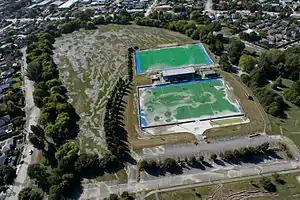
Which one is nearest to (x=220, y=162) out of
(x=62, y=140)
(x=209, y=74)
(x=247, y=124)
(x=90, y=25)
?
(x=247, y=124)

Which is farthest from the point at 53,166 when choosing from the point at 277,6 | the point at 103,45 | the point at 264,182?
the point at 277,6

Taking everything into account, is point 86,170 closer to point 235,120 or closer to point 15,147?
point 15,147

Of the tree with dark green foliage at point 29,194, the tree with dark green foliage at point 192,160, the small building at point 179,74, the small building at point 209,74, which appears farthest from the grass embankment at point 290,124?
the tree with dark green foliage at point 29,194

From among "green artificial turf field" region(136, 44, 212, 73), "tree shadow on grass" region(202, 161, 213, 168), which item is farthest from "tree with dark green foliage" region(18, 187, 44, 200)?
"green artificial turf field" region(136, 44, 212, 73)

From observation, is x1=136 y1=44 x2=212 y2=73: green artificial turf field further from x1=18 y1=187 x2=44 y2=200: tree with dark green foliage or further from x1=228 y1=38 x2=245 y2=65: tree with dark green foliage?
x1=18 y1=187 x2=44 y2=200: tree with dark green foliage

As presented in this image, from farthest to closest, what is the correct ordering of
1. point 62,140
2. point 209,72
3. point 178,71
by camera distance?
1. point 178,71
2. point 209,72
3. point 62,140

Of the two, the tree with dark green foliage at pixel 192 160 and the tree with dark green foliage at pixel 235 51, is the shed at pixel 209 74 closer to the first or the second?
the tree with dark green foliage at pixel 235 51

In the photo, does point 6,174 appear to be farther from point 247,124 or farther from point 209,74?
point 209,74
